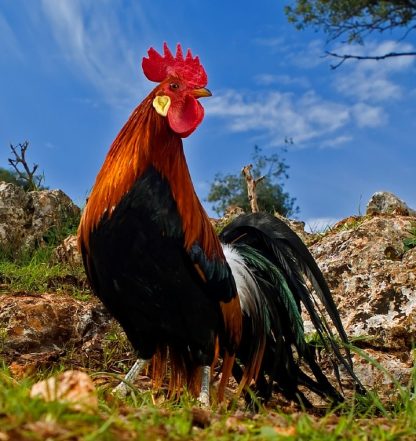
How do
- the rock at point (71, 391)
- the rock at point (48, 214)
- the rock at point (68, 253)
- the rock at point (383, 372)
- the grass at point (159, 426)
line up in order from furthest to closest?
1. the rock at point (48, 214)
2. the rock at point (68, 253)
3. the rock at point (383, 372)
4. the rock at point (71, 391)
5. the grass at point (159, 426)

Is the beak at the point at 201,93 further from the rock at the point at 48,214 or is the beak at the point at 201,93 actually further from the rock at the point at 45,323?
the rock at the point at 48,214

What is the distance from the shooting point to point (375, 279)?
6320mm

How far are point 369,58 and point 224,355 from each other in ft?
40.8

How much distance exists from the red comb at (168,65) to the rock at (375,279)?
9.46 feet

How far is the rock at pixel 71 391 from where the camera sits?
2.19m

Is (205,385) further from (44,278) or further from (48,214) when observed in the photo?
(48,214)

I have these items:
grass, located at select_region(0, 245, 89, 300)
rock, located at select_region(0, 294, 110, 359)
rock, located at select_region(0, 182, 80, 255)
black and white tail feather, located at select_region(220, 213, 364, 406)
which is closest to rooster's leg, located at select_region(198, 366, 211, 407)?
black and white tail feather, located at select_region(220, 213, 364, 406)

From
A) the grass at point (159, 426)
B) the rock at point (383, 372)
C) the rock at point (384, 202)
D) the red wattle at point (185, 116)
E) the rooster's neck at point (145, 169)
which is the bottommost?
the grass at point (159, 426)

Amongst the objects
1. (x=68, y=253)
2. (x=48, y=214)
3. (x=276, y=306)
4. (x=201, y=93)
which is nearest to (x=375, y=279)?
(x=276, y=306)

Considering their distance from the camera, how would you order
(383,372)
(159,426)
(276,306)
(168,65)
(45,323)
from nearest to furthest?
(159,426) → (168,65) → (276,306) → (383,372) → (45,323)

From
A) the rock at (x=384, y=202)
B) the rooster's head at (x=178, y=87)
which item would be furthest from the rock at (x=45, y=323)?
the rock at (x=384, y=202)

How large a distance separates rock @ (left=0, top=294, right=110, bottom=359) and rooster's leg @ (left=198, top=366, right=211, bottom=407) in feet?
8.37

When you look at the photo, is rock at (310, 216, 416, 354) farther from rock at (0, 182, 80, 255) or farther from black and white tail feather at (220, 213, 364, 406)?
rock at (0, 182, 80, 255)

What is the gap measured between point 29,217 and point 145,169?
6.35 meters
